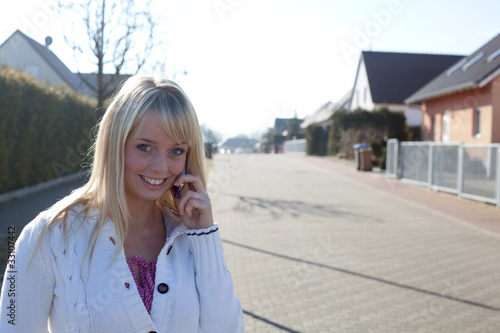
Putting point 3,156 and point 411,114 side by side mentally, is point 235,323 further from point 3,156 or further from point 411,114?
point 411,114

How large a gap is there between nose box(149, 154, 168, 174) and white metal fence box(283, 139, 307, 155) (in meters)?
47.9

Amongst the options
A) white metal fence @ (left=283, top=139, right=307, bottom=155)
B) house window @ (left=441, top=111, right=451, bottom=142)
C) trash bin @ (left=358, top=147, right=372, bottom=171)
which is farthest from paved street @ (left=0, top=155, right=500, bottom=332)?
white metal fence @ (left=283, top=139, right=307, bottom=155)

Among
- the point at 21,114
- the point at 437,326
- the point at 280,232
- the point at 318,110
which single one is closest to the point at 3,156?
the point at 21,114

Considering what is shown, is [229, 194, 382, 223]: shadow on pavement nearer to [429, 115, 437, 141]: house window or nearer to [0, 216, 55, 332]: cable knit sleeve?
[0, 216, 55, 332]: cable knit sleeve

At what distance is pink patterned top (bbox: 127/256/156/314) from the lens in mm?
1785

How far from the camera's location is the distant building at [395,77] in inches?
1439

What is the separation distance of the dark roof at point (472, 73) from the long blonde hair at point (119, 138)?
1913cm

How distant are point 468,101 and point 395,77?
18.2m

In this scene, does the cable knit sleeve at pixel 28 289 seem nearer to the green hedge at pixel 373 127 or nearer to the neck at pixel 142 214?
the neck at pixel 142 214

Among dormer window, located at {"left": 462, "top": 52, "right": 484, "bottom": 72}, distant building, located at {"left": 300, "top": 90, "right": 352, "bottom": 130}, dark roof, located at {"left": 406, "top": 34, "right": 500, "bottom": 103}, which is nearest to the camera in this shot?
dark roof, located at {"left": 406, "top": 34, "right": 500, "bottom": 103}

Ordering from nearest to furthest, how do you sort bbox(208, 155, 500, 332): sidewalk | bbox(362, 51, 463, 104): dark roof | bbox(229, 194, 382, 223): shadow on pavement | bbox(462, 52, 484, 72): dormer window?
bbox(208, 155, 500, 332): sidewalk, bbox(229, 194, 382, 223): shadow on pavement, bbox(462, 52, 484, 72): dormer window, bbox(362, 51, 463, 104): dark roof

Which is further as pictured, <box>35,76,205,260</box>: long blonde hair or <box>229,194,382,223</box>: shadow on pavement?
<box>229,194,382,223</box>: shadow on pavement

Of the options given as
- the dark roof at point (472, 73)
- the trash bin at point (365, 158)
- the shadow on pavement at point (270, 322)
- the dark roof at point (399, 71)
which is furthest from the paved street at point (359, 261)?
the dark roof at point (399, 71)

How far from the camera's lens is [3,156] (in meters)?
10.1
